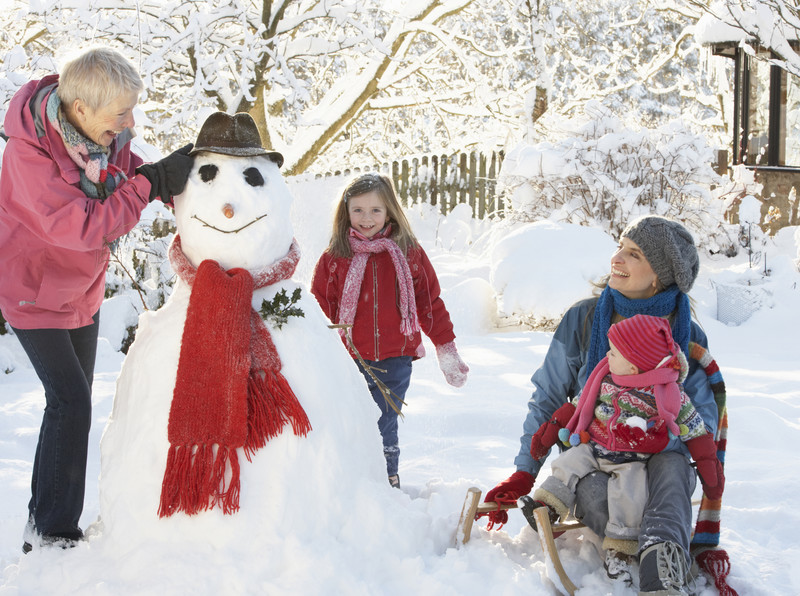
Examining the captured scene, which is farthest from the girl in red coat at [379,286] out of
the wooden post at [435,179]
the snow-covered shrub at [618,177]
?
the wooden post at [435,179]

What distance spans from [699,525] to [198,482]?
4.99 feet

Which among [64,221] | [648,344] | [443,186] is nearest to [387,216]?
[648,344]

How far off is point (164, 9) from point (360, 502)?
783 centimetres

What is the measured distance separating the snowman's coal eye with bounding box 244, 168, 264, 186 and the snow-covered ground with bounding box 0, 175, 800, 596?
603mm

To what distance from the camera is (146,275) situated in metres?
5.81

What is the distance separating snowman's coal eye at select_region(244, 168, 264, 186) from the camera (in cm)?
227

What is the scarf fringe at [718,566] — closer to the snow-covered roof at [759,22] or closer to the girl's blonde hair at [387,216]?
the girl's blonde hair at [387,216]

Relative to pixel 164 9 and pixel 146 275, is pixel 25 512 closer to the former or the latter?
pixel 146 275

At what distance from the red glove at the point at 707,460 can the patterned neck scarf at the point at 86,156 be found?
6.27 ft

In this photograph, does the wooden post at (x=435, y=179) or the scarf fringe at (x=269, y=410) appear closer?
the scarf fringe at (x=269, y=410)

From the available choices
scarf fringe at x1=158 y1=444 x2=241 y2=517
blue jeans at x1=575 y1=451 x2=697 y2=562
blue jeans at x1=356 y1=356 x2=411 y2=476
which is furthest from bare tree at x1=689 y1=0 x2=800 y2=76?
scarf fringe at x1=158 y1=444 x2=241 y2=517

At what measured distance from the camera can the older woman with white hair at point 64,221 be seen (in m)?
2.06

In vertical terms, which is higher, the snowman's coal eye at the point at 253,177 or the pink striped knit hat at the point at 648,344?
the snowman's coal eye at the point at 253,177

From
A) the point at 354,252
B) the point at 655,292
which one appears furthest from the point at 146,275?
the point at 655,292
